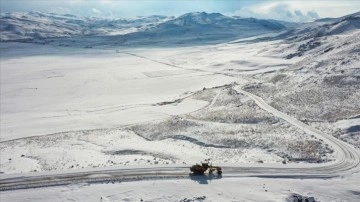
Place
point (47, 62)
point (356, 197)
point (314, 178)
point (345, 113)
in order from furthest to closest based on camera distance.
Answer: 1. point (47, 62)
2. point (345, 113)
3. point (314, 178)
4. point (356, 197)

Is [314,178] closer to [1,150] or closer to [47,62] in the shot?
[1,150]

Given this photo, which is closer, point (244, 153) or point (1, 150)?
point (244, 153)

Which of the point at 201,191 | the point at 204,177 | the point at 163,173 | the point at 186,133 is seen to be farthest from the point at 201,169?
the point at 186,133

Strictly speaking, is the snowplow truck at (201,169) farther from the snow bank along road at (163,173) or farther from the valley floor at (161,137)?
the valley floor at (161,137)

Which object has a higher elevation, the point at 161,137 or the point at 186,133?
the point at 186,133

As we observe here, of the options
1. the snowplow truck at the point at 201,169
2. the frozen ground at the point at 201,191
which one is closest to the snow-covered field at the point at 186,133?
the frozen ground at the point at 201,191

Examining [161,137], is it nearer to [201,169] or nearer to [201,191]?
[201,169]

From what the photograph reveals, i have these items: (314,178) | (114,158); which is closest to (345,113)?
(314,178)
